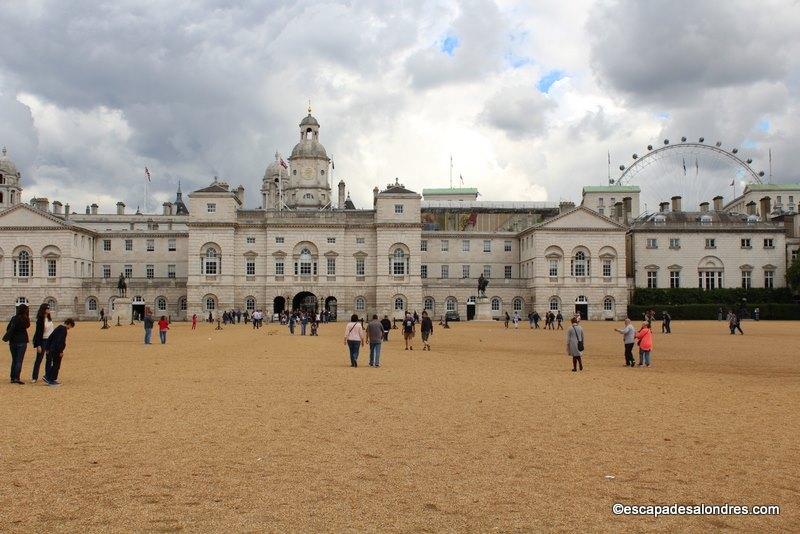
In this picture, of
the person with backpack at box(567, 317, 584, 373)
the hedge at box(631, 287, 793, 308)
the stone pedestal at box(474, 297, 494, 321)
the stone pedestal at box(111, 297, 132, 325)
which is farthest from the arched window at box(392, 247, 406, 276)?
the person with backpack at box(567, 317, 584, 373)

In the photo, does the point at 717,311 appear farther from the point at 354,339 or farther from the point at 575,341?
the point at 354,339

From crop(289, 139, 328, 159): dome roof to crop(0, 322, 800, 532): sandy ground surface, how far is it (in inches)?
2754

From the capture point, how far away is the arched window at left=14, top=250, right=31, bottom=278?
7644cm

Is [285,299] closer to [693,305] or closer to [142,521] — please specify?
[693,305]

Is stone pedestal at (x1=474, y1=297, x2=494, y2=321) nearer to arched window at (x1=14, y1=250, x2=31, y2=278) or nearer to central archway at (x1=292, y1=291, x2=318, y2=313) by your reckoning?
central archway at (x1=292, y1=291, x2=318, y2=313)

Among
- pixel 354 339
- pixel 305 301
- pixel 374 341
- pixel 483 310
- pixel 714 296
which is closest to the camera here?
pixel 354 339

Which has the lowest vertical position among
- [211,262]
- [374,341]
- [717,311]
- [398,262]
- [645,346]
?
[645,346]

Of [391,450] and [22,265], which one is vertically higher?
[22,265]

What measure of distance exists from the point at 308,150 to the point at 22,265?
33392 millimetres

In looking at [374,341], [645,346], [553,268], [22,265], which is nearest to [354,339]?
[374,341]

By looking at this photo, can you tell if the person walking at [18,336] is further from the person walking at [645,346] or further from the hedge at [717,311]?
the hedge at [717,311]

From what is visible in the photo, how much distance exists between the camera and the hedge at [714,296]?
78438 millimetres

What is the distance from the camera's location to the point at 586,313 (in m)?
78.6

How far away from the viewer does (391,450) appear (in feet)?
38.2
